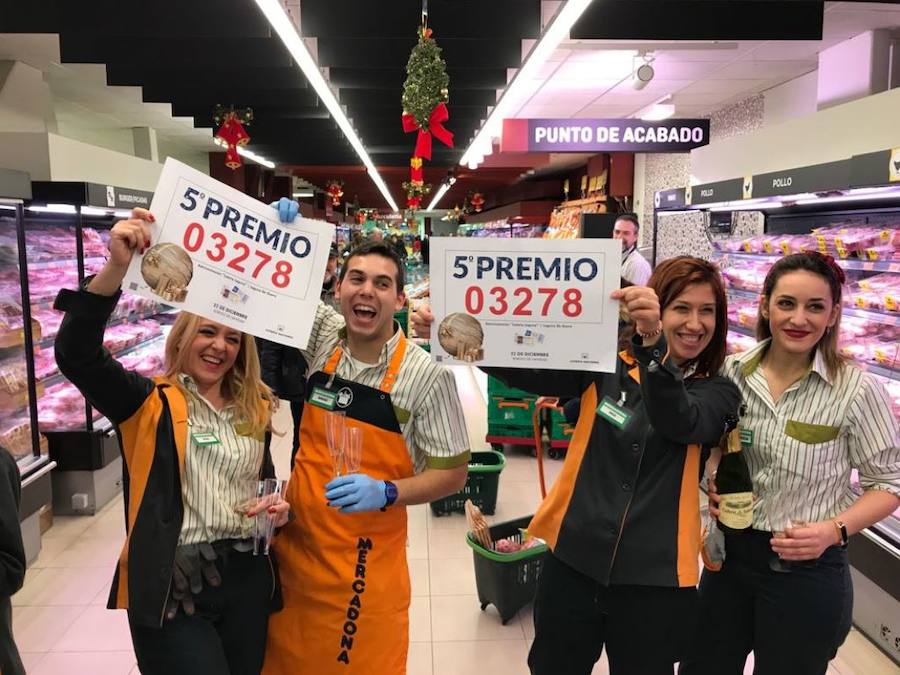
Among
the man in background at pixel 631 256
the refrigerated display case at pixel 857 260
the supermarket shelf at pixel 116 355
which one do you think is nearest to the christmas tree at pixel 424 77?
the man in background at pixel 631 256

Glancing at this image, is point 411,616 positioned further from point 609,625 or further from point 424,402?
point 424,402

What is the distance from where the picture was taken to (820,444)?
6.72 feet

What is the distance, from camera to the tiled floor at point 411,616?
11.0 feet

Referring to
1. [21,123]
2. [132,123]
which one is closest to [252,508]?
[21,123]

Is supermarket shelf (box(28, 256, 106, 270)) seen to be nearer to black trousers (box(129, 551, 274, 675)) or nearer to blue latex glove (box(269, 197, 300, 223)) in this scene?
blue latex glove (box(269, 197, 300, 223))

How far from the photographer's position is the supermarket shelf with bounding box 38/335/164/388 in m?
5.02

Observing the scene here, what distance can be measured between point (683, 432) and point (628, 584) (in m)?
0.46

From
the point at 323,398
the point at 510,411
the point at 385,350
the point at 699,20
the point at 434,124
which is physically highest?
the point at 699,20

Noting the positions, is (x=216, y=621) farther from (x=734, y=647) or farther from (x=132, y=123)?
(x=132, y=123)

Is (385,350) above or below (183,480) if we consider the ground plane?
above

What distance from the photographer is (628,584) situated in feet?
6.39

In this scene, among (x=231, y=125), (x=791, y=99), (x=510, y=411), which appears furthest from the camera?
(x=791, y=99)

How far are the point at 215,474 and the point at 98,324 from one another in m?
0.50

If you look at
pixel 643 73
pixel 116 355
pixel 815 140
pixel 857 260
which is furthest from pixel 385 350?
Answer: pixel 643 73
